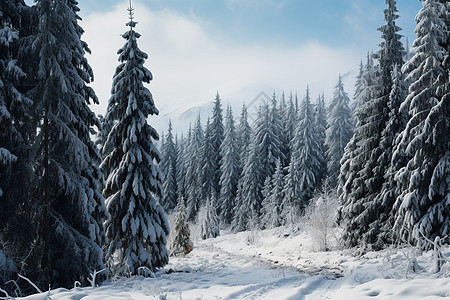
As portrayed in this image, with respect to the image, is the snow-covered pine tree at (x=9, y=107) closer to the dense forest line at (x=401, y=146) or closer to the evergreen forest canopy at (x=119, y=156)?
the evergreen forest canopy at (x=119, y=156)

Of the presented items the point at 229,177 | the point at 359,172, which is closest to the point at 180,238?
the point at 359,172

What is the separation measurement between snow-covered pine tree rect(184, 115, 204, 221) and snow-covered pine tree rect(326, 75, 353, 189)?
2182 centimetres

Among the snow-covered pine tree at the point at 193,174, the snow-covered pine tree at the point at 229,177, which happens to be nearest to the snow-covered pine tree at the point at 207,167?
the snow-covered pine tree at the point at 193,174

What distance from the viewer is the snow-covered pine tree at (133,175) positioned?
54.8 ft

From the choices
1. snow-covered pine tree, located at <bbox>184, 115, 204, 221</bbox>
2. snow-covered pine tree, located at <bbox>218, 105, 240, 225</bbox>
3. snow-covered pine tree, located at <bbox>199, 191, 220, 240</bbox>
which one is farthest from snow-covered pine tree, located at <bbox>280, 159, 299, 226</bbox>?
snow-covered pine tree, located at <bbox>184, 115, 204, 221</bbox>

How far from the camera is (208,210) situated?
49.3m

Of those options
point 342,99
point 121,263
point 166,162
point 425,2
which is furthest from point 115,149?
point 166,162

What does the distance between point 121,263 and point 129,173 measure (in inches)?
173

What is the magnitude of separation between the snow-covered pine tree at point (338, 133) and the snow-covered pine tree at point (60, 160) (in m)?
37.6

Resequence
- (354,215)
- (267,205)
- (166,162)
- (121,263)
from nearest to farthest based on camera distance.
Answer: (121,263) → (354,215) → (267,205) → (166,162)

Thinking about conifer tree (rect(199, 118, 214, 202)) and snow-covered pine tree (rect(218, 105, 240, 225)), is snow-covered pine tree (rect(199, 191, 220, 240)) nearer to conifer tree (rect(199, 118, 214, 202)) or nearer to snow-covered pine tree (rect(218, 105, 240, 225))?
snow-covered pine tree (rect(218, 105, 240, 225))

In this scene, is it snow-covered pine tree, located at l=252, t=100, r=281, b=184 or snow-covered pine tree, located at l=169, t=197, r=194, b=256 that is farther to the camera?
snow-covered pine tree, located at l=252, t=100, r=281, b=184

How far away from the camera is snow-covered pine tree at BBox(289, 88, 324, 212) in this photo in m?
44.9

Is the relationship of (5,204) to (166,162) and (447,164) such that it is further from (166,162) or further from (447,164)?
(166,162)
